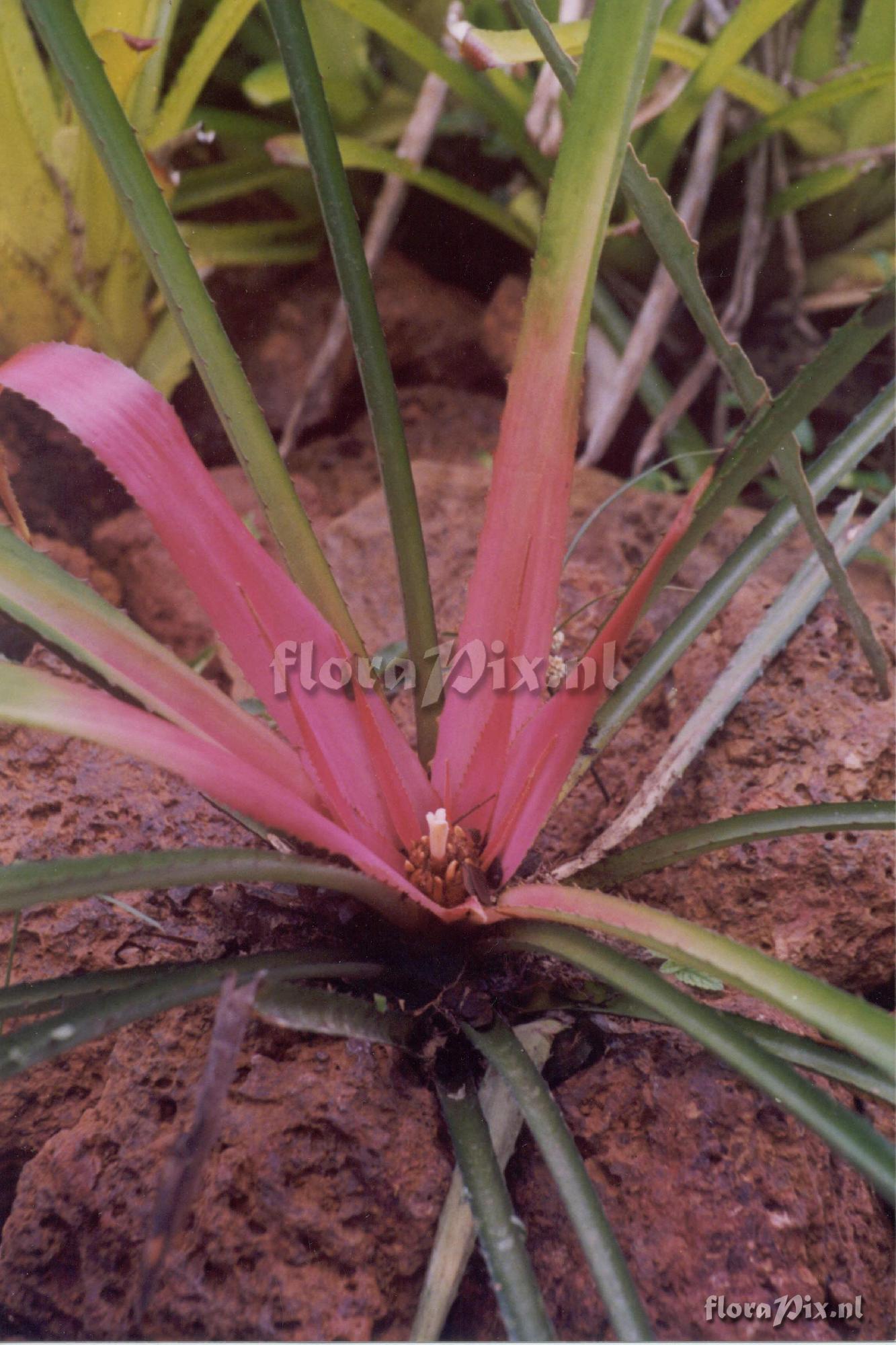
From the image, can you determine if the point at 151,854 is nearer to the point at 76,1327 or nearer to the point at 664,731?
the point at 76,1327

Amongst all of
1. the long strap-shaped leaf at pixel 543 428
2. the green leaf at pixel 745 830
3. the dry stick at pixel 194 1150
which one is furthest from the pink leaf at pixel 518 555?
the dry stick at pixel 194 1150

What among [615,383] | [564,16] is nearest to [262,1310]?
[615,383]

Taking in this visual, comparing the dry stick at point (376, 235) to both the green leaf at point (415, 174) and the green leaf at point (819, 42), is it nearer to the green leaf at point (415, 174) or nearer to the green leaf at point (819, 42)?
the green leaf at point (415, 174)

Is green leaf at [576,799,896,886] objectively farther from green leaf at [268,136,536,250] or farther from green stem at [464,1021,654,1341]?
green leaf at [268,136,536,250]

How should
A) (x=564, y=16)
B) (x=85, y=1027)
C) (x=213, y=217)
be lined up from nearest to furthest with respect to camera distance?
1. (x=85, y=1027)
2. (x=564, y=16)
3. (x=213, y=217)

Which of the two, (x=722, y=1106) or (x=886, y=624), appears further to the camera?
(x=886, y=624)

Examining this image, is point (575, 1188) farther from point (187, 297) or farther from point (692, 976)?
point (187, 297)

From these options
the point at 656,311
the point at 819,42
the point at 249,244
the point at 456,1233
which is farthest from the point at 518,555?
the point at 819,42
